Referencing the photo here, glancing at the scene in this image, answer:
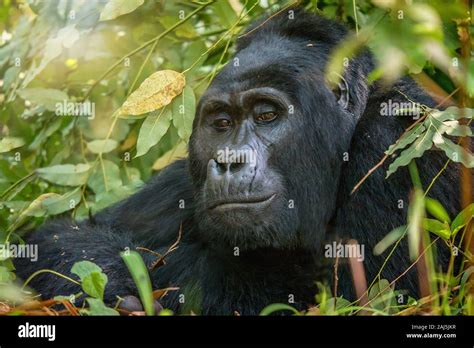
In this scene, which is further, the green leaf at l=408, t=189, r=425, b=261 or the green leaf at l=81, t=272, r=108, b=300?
the green leaf at l=408, t=189, r=425, b=261

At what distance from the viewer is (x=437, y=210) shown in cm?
402

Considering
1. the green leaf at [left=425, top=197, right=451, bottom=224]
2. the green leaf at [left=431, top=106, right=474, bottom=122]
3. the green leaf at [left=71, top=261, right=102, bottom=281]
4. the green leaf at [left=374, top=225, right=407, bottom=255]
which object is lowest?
the green leaf at [left=71, top=261, right=102, bottom=281]

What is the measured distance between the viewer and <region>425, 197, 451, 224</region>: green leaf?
13.2 feet

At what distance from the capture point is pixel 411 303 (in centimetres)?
415

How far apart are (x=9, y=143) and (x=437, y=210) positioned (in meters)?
2.97

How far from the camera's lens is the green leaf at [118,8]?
4.78m

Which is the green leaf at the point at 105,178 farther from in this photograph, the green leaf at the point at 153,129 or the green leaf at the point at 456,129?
the green leaf at the point at 456,129

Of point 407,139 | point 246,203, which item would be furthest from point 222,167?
point 407,139

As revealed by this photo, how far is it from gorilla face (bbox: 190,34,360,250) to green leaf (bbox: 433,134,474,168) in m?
0.72

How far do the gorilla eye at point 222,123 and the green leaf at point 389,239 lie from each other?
3.70 feet

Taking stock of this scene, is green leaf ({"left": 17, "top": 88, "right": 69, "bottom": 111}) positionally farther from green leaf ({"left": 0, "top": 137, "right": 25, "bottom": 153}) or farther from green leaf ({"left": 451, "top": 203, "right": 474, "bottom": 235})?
green leaf ({"left": 451, "top": 203, "right": 474, "bottom": 235})

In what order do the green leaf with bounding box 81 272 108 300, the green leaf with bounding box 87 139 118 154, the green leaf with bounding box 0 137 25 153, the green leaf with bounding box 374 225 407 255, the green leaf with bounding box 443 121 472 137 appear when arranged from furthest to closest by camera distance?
the green leaf with bounding box 87 139 118 154
the green leaf with bounding box 0 137 25 153
the green leaf with bounding box 374 225 407 255
the green leaf with bounding box 443 121 472 137
the green leaf with bounding box 81 272 108 300

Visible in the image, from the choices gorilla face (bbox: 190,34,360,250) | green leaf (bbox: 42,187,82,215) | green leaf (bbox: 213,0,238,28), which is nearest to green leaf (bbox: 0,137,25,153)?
Answer: green leaf (bbox: 42,187,82,215)

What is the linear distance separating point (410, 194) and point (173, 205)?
1733 millimetres
